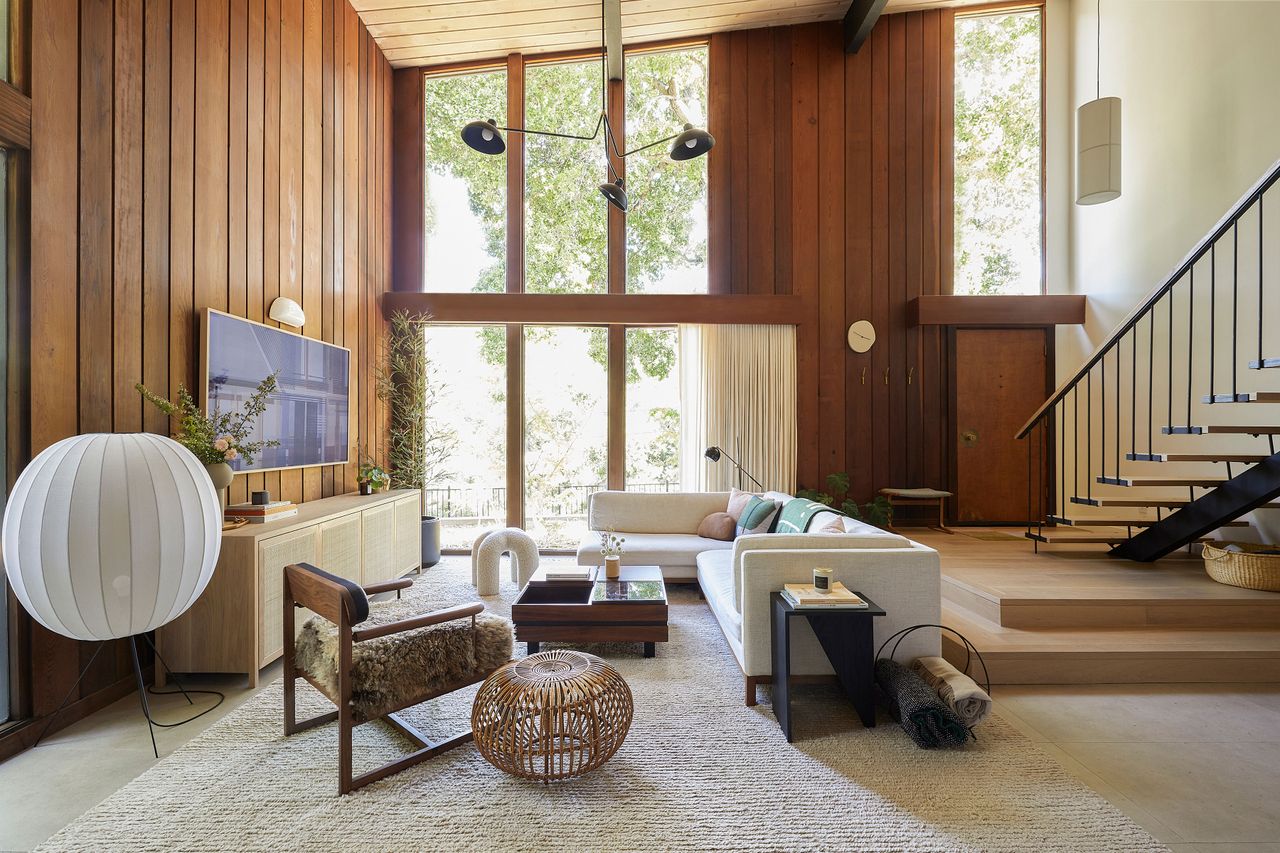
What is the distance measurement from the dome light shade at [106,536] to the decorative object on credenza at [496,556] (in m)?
2.11

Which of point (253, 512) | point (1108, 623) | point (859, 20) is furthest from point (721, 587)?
point (859, 20)

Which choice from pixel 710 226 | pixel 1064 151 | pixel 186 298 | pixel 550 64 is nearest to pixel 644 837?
pixel 186 298

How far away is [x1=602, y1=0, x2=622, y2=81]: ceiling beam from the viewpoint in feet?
14.1

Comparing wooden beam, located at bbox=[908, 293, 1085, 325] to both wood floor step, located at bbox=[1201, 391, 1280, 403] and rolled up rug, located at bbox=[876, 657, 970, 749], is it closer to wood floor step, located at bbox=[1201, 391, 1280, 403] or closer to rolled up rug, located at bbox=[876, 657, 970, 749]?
wood floor step, located at bbox=[1201, 391, 1280, 403]

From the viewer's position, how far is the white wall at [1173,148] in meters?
3.91

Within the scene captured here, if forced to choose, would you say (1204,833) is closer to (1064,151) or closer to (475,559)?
(475,559)

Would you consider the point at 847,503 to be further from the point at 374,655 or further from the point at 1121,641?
the point at 374,655

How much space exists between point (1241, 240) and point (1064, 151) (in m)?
1.99

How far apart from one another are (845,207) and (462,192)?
3834 mm

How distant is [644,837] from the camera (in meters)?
1.71

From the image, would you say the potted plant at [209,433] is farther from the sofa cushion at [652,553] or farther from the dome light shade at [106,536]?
the sofa cushion at [652,553]

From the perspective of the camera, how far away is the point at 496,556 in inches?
166

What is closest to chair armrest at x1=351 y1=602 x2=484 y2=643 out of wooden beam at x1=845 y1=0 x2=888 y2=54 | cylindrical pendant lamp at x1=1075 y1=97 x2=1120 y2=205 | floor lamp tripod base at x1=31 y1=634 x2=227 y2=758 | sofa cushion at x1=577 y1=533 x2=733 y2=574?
floor lamp tripod base at x1=31 y1=634 x2=227 y2=758

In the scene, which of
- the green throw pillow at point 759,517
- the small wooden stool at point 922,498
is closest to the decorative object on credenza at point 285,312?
the green throw pillow at point 759,517
